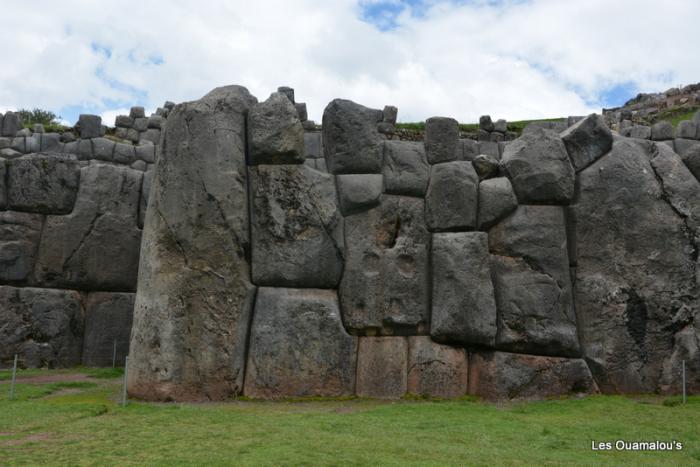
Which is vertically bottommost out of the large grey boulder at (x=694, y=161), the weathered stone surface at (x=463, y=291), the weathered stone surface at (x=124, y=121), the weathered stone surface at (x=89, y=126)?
the weathered stone surface at (x=463, y=291)

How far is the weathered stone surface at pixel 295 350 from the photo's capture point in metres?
11.1

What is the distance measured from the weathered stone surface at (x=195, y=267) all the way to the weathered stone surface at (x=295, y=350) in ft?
0.88

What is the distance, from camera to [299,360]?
11125 mm

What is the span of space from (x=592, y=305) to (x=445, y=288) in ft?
8.26

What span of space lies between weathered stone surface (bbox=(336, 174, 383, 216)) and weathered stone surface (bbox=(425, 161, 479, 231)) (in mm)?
925

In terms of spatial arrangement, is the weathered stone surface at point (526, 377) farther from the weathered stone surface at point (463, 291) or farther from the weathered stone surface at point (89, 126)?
the weathered stone surface at point (89, 126)

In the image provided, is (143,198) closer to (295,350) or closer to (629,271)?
(295,350)

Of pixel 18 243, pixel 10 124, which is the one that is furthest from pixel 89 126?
pixel 18 243

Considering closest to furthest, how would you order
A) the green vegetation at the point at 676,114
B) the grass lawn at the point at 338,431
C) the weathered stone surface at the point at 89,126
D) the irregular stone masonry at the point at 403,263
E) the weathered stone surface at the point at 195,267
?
the grass lawn at the point at 338,431, the weathered stone surface at the point at 195,267, the irregular stone masonry at the point at 403,263, the weathered stone surface at the point at 89,126, the green vegetation at the point at 676,114

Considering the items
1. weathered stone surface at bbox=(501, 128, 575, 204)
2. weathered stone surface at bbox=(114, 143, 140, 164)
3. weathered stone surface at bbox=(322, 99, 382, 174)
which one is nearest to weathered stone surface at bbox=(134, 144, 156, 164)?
weathered stone surface at bbox=(114, 143, 140, 164)

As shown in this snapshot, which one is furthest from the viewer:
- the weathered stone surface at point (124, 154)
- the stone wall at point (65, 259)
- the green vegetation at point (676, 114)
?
the green vegetation at point (676, 114)

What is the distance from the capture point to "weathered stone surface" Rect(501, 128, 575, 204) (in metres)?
11.9

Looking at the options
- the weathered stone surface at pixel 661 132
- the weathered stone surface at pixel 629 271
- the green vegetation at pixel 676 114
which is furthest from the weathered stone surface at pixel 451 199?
the green vegetation at pixel 676 114

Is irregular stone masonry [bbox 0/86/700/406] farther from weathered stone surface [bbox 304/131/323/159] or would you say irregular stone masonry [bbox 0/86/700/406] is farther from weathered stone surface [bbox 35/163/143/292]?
weathered stone surface [bbox 304/131/323/159]
